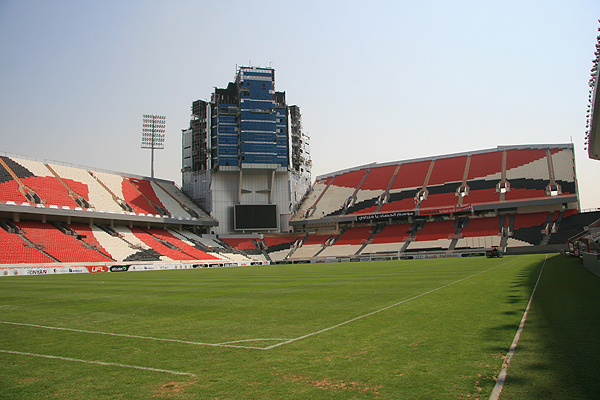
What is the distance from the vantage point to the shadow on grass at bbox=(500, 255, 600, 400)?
3.92 m

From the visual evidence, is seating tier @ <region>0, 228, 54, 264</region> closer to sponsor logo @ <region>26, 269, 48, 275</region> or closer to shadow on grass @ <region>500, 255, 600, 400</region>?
sponsor logo @ <region>26, 269, 48, 275</region>

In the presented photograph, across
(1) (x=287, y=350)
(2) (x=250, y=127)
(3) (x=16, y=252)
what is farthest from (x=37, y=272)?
(2) (x=250, y=127)

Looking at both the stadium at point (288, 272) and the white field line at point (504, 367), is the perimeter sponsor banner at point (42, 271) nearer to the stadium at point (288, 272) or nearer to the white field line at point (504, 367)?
the stadium at point (288, 272)

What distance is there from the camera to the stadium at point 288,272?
191 inches

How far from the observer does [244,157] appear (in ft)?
231

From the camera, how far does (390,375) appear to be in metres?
4.57

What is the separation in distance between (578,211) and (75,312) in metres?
61.1

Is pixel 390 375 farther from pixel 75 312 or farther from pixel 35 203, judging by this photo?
pixel 35 203

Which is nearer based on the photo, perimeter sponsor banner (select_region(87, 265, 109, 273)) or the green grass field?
the green grass field

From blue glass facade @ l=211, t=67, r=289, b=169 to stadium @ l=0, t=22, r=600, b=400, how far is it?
0.27m

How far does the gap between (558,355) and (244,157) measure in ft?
220

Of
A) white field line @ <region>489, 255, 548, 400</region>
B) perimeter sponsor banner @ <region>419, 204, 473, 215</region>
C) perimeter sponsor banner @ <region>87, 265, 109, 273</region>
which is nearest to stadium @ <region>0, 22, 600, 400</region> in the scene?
white field line @ <region>489, 255, 548, 400</region>

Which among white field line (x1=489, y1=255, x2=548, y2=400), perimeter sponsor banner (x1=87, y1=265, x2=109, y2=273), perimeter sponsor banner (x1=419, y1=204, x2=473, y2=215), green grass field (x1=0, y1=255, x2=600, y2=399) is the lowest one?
perimeter sponsor banner (x1=87, y1=265, x2=109, y2=273)

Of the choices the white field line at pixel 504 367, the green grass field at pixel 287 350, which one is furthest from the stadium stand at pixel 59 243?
the white field line at pixel 504 367
